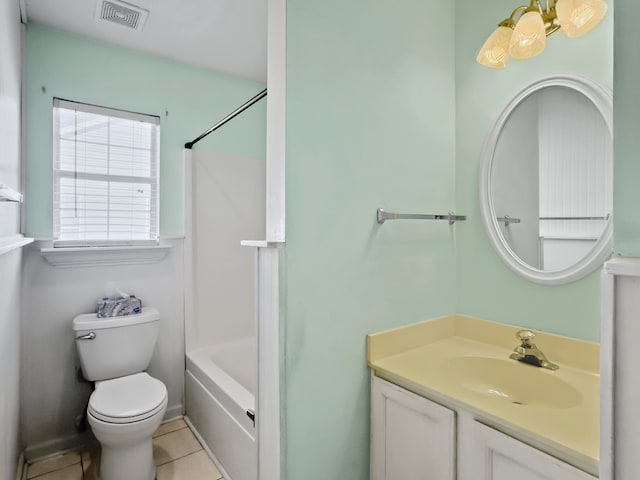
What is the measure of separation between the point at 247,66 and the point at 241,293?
1.69m

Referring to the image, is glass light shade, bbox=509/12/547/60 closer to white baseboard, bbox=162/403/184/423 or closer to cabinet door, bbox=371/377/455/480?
cabinet door, bbox=371/377/455/480

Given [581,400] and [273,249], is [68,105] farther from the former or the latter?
[581,400]

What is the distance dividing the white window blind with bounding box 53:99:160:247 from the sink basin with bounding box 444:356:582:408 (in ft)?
6.65

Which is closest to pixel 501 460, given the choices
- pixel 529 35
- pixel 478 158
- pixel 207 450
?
pixel 478 158

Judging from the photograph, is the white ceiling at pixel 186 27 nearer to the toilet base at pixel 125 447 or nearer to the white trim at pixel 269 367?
the white trim at pixel 269 367

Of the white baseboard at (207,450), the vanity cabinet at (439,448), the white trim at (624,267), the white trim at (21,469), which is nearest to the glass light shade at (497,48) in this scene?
the white trim at (624,267)

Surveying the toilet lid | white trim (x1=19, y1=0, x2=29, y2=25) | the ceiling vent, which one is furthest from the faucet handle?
white trim (x1=19, y1=0, x2=29, y2=25)

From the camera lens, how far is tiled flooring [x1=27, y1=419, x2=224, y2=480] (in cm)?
187

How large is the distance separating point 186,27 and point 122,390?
211 centimetres

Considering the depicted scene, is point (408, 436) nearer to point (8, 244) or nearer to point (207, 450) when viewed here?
point (207, 450)

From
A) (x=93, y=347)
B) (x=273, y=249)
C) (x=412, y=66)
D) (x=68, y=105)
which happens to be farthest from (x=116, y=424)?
(x=412, y=66)

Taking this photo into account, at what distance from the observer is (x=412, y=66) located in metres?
1.61

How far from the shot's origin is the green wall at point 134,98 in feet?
6.48

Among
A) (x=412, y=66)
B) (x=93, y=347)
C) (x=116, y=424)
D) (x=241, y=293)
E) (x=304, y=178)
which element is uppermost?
(x=412, y=66)
